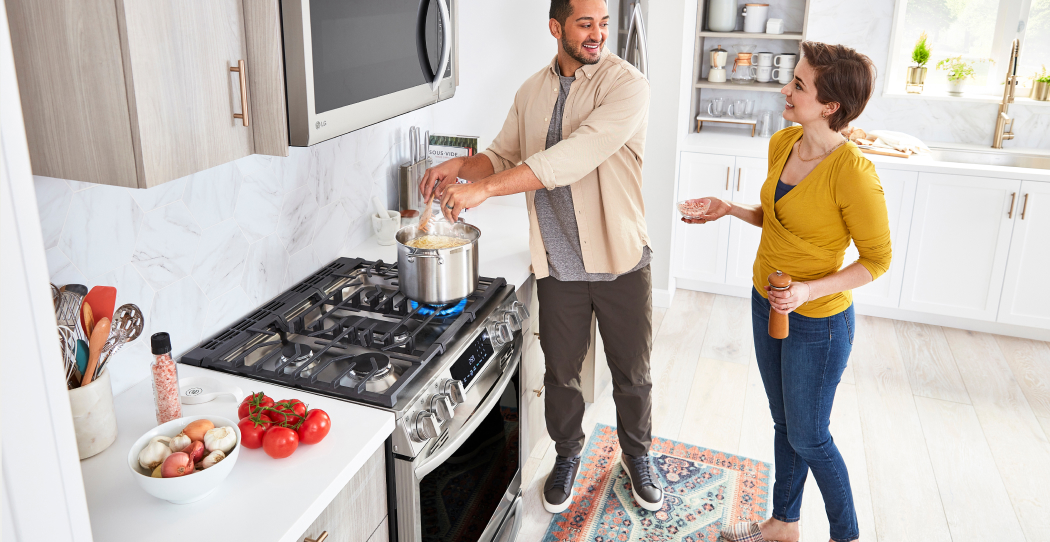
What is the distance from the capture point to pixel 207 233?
1766mm

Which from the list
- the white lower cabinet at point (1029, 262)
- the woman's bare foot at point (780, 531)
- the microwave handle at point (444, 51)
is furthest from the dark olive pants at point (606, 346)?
the white lower cabinet at point (1029, 262)

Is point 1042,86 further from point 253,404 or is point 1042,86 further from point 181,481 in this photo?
point 181,481

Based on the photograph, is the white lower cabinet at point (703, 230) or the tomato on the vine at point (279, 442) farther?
the white lower cabinet at point (703, 230)

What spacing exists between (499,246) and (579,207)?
45 centimetres

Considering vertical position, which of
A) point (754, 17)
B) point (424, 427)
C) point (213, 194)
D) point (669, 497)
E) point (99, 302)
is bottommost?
point (669, 497)

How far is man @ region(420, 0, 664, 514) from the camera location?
6.50 ft

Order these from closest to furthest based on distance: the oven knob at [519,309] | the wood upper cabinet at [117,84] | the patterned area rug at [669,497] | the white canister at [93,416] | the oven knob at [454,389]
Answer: the wood upper cabinet at [117,84]
the white canister at [93,416]
the oven knob at [454,389]
the oven knob at [519,309]
the patterned area rug at [669,497]

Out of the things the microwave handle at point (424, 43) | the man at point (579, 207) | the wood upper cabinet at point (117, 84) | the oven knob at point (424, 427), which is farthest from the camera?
the man at point (579, 207)

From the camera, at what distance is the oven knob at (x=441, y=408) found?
1602 millimetres

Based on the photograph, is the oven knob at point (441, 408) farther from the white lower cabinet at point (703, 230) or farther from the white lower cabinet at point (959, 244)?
the white lower cabinet at point (959, 244)

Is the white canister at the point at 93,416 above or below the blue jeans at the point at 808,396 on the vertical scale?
above

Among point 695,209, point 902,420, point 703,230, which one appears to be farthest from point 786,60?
point 695,209

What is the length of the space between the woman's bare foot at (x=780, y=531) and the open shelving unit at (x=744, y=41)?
2.60 meters

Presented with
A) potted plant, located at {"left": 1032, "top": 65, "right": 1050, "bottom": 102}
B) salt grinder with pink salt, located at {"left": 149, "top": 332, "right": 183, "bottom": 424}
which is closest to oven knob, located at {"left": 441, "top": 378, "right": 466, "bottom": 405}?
salt grinder with pink salt, located at {"left": 149, "top": 332, "right": 183, "bottom": 424}
